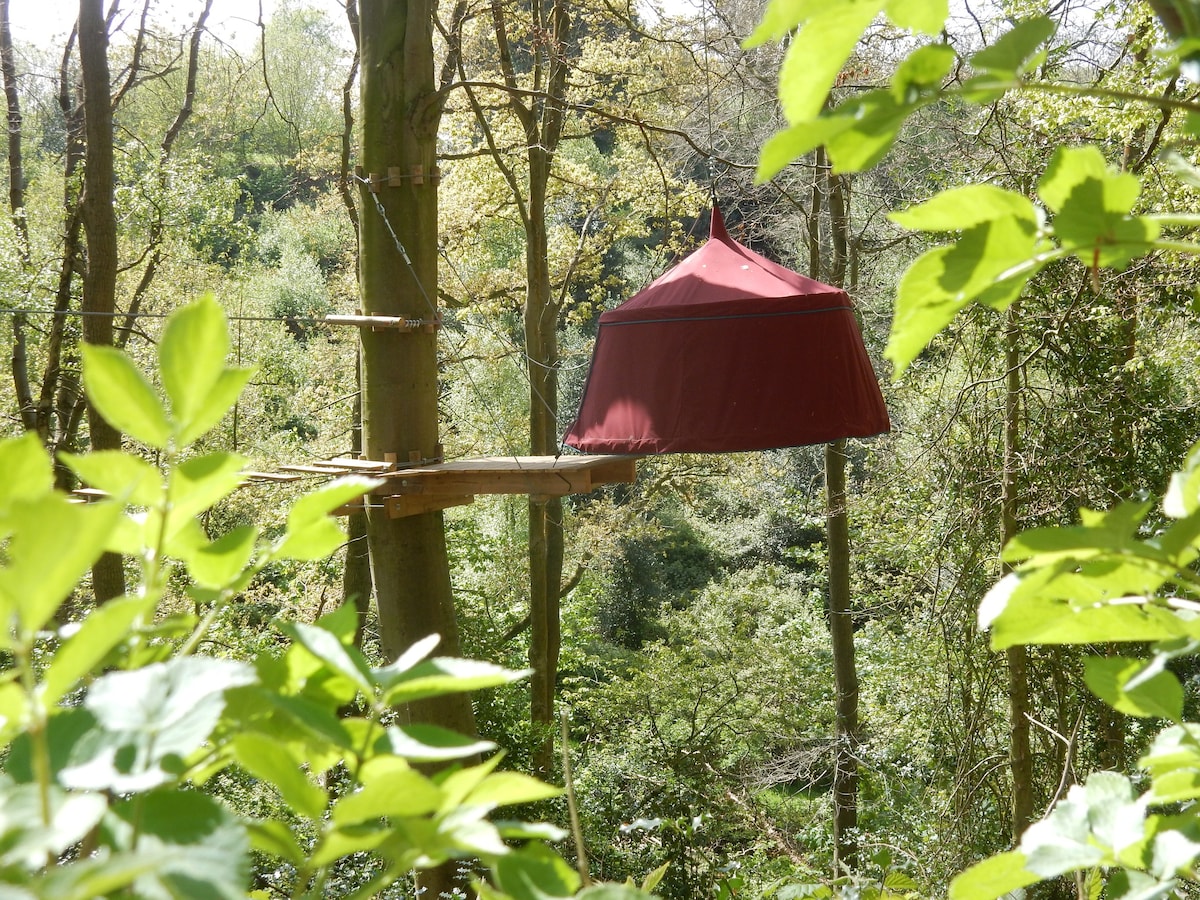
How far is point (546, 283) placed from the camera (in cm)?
763

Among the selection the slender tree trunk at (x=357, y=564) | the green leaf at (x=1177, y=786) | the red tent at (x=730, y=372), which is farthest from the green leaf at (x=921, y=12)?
the slender tree trunk at (x=357, y=564)

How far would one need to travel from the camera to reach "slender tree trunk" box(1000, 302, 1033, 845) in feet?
14.0

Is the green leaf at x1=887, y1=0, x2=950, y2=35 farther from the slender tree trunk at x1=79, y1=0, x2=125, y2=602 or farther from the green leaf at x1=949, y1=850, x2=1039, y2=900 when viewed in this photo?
the slender tree trunk at x1=79, y1=0, x2=125, y2=602

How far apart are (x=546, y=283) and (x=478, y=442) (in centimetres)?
239

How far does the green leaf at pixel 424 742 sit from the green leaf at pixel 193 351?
0.35ft

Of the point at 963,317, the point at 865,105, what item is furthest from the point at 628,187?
the point at 865,105

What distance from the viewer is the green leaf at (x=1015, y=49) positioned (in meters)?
0.29

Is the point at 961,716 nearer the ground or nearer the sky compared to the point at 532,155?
nearer the ground

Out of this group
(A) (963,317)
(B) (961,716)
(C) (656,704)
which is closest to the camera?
(A) (963,317)

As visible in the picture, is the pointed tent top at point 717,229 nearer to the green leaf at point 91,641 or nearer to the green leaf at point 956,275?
the green leaf at point 956,275

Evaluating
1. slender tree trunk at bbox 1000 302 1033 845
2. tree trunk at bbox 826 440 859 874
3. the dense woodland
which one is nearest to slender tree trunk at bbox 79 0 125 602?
the dense woodland

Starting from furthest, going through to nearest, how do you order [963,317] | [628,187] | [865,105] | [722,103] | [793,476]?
[793,476]
[628,187]
[722,103]
[963,317]
[865,105]

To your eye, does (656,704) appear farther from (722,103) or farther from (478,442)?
(722,103)

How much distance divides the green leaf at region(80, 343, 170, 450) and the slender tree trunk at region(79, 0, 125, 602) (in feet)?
15.7
